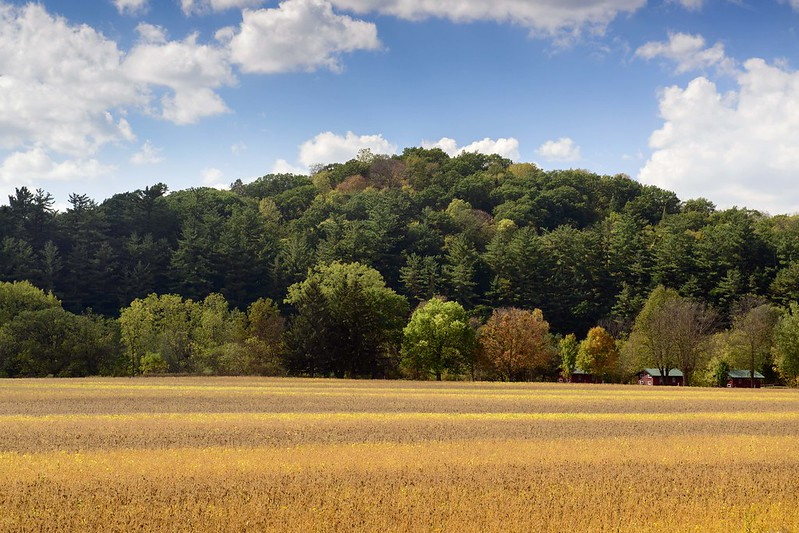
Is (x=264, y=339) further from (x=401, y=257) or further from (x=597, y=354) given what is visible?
(x=597, y=354)

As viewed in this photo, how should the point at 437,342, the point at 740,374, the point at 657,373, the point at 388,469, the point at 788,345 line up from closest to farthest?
the point at 388,469
the point at 788,345
the point at 437,342
the point at 740,374
the point at 657,373

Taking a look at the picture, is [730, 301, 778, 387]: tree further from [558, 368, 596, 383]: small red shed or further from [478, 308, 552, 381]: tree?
[478, 308, 552, 381]: tree

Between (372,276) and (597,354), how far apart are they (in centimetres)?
3218

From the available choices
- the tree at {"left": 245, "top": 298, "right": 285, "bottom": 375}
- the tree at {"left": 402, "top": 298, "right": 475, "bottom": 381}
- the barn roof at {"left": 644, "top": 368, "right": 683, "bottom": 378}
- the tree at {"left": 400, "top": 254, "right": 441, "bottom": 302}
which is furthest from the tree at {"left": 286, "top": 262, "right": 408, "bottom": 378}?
the barn roof at {"left": 644, "top": 368, "right": 683, "bottom": 378}

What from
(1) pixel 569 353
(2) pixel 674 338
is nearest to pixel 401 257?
(1) pixel 569 353

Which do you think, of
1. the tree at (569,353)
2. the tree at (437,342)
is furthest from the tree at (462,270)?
the tree at (437,342)

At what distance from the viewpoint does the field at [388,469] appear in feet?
52.9

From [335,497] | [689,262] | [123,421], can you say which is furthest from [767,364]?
[335,497]

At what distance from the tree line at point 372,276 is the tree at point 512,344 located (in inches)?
15.4

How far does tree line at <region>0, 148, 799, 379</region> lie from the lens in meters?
88.1

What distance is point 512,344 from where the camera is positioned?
91.1 meters

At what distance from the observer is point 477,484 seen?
19.8 m

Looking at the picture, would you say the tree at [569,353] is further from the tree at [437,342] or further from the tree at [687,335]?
the tree at [437,342]

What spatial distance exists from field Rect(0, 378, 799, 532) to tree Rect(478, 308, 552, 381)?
1855 inches
